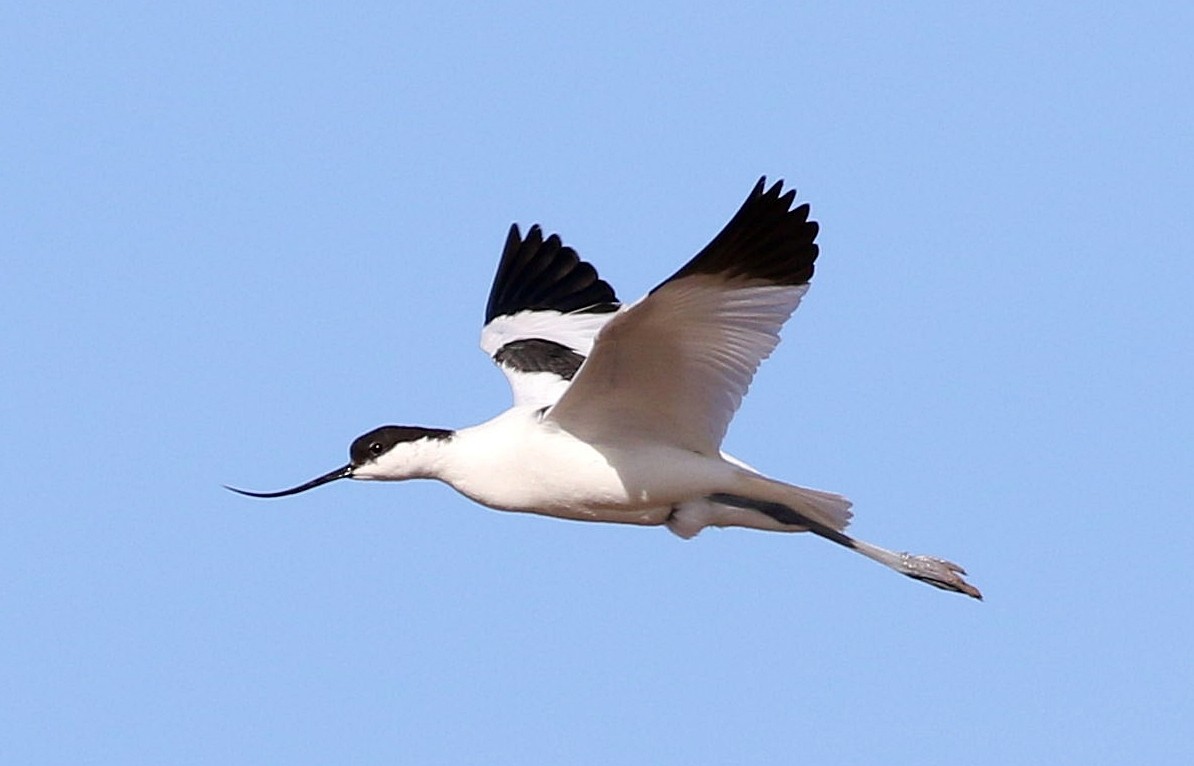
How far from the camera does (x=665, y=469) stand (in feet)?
35.6

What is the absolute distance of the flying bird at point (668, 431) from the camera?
9938 mm

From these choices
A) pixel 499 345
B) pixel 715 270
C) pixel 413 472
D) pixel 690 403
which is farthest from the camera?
pixel 499 345

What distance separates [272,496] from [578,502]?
1.86 m

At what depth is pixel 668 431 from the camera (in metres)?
10.9

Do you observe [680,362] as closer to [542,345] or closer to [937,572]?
[937,572]

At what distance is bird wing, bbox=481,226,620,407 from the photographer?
12805mm

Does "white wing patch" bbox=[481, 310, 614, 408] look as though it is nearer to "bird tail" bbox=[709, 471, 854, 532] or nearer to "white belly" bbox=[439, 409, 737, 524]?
"white belly" bbox=[439, 409, 737, 524]

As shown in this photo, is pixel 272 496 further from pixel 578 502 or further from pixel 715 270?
pixel 715 270

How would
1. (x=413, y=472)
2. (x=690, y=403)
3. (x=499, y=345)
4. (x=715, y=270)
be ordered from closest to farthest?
(x=715, y=270) < (x=690, y=403) < (x=413, y=472) < (x=499, y=345)

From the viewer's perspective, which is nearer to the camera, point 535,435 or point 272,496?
point 535,435

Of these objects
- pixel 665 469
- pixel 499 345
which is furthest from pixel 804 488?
pixel 499 345

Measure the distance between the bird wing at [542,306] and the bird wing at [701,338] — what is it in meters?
1.85

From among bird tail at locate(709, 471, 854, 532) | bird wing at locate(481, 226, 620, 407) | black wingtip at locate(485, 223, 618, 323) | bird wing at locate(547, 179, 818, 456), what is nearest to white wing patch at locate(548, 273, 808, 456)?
bird wing at locate(547, 179, 818, 456)

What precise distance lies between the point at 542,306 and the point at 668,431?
2.96 meters
